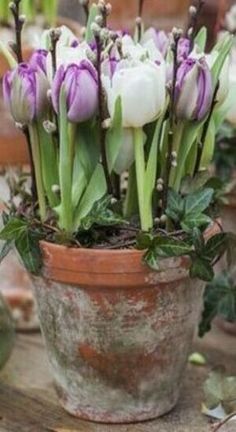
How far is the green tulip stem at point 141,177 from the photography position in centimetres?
96

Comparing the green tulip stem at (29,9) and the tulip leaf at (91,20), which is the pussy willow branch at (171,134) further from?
the green tulip stem at (29,9)

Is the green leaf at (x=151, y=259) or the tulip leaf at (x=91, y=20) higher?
the tulip leaf at (x=91, y=20)

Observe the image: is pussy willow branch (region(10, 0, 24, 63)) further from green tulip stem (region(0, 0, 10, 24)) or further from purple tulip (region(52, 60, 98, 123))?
green tulip stem (region(0, 0, 10, 24))

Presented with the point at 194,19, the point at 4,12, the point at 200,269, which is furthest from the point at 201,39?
the point at 4,12

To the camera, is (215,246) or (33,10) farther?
(33,10)

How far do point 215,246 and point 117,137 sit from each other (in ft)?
0.48

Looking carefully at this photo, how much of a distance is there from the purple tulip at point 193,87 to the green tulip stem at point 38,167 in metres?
0.14

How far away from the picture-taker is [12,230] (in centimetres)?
96

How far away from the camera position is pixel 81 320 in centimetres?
99

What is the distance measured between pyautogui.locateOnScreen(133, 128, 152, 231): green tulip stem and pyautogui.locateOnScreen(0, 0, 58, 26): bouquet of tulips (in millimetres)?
373

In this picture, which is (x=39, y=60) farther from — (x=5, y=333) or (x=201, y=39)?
(x=5, y=333)

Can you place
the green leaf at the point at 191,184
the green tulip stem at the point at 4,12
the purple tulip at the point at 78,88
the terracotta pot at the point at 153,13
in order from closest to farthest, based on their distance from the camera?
the purple tulip at the point at 78,88 → the green leaf at the point at 191,184 → the green tulip stem at the point at 4,12 → the terracotta pot at the point at 153,13

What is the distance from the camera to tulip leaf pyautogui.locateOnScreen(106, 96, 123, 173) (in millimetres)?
924

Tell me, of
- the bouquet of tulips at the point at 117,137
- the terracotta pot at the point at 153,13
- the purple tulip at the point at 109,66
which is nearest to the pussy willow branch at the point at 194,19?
the bouquet of tulips at the point at 117,137
